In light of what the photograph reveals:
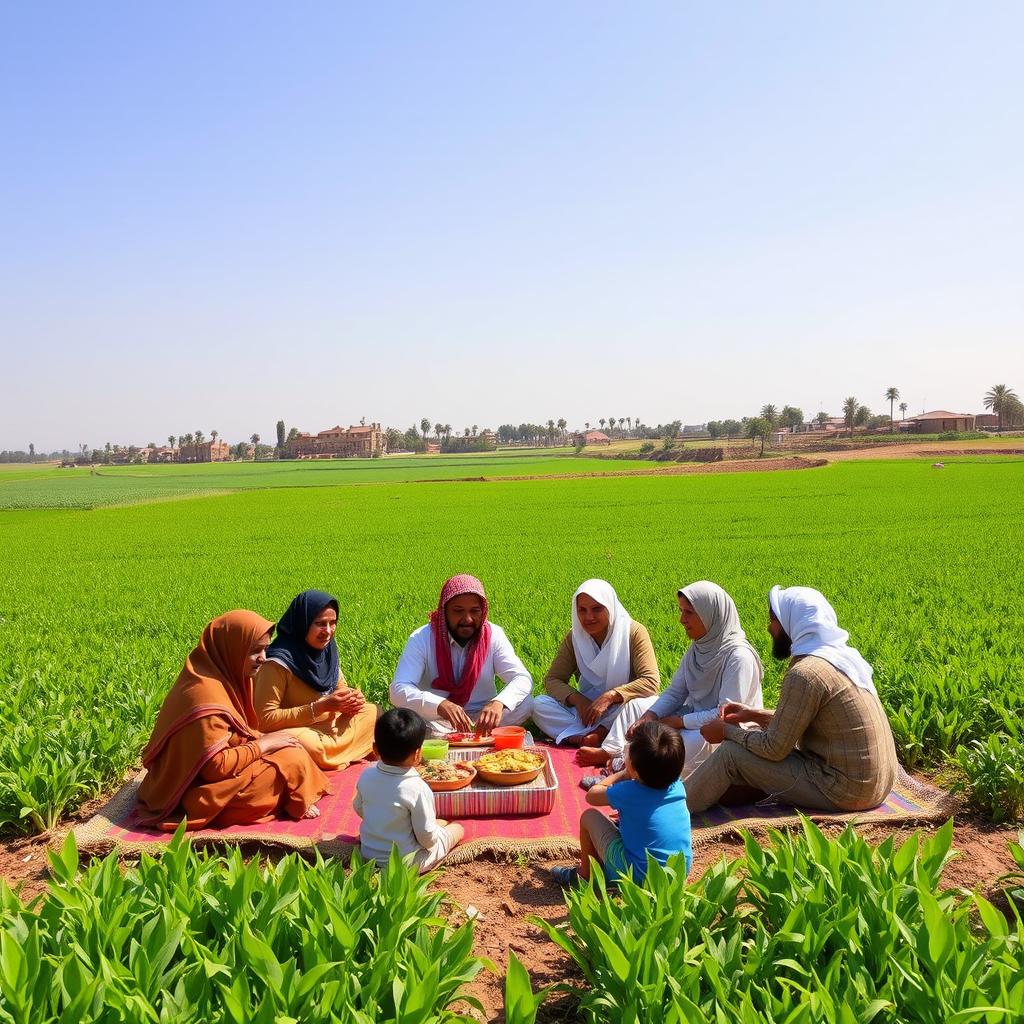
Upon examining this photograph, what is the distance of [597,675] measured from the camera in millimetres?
5773

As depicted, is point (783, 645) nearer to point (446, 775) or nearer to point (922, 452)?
point (446, 775)

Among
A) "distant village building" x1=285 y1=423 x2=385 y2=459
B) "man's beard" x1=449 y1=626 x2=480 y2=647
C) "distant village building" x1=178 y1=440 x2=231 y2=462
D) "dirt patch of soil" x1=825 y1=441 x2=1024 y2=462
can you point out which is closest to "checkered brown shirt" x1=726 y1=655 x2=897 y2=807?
"man's beard" x1=449 y1=626 x2=480 y2=647

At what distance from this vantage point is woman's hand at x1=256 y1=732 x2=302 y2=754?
455cm

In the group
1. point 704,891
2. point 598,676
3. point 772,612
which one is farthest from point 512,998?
point 598,676

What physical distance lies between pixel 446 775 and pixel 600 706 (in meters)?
1.52

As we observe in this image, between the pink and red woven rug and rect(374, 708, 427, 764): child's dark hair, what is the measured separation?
0.75 metres

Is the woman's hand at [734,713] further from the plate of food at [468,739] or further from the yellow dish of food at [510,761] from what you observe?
the plate of food at [468,739]

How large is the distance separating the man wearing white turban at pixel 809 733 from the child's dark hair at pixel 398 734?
5.66 feet

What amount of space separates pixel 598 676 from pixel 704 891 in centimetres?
291

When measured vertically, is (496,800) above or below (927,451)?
below

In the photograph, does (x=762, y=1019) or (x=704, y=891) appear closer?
(x=762, y=1019)

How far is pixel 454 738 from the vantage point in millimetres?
5211

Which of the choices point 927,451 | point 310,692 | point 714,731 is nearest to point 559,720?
point 714,731

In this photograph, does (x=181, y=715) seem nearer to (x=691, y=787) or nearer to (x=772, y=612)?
(x=691, y=787)
